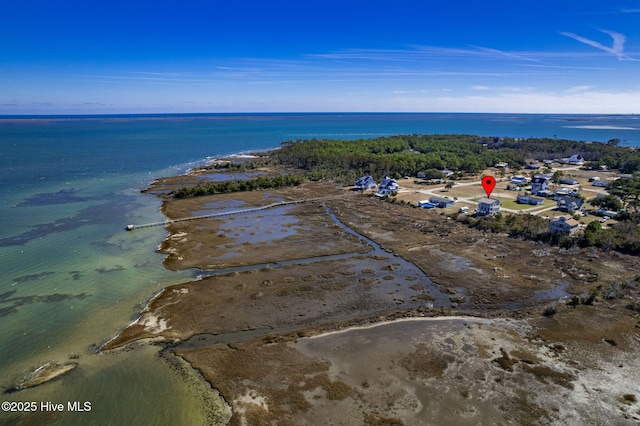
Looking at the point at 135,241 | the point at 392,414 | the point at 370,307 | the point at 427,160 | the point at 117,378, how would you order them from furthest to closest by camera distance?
1. the point at 427,160
2. the point at 135,241
3. the point at 370,307
4. the point at 117,378
5. the point at 392,414

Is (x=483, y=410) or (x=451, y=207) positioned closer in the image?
(x=483, y=410)

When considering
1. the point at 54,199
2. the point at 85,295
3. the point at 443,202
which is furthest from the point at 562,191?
the point at 54,199

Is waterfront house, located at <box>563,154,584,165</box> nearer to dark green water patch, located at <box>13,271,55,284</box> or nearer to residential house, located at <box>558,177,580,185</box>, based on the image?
residential house, located at <box>558,177,580,185</box>

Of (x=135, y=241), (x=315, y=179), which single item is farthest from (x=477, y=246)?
(x=315, y=179)

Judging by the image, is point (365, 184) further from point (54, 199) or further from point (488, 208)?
point (54, 199)

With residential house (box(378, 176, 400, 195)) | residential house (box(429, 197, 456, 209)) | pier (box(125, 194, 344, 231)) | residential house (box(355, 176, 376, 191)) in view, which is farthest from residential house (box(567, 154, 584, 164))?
pier (box(125, 194, 344, 231))

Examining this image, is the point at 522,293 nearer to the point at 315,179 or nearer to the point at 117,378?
the point at 117,378

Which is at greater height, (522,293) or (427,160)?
(427,160)
